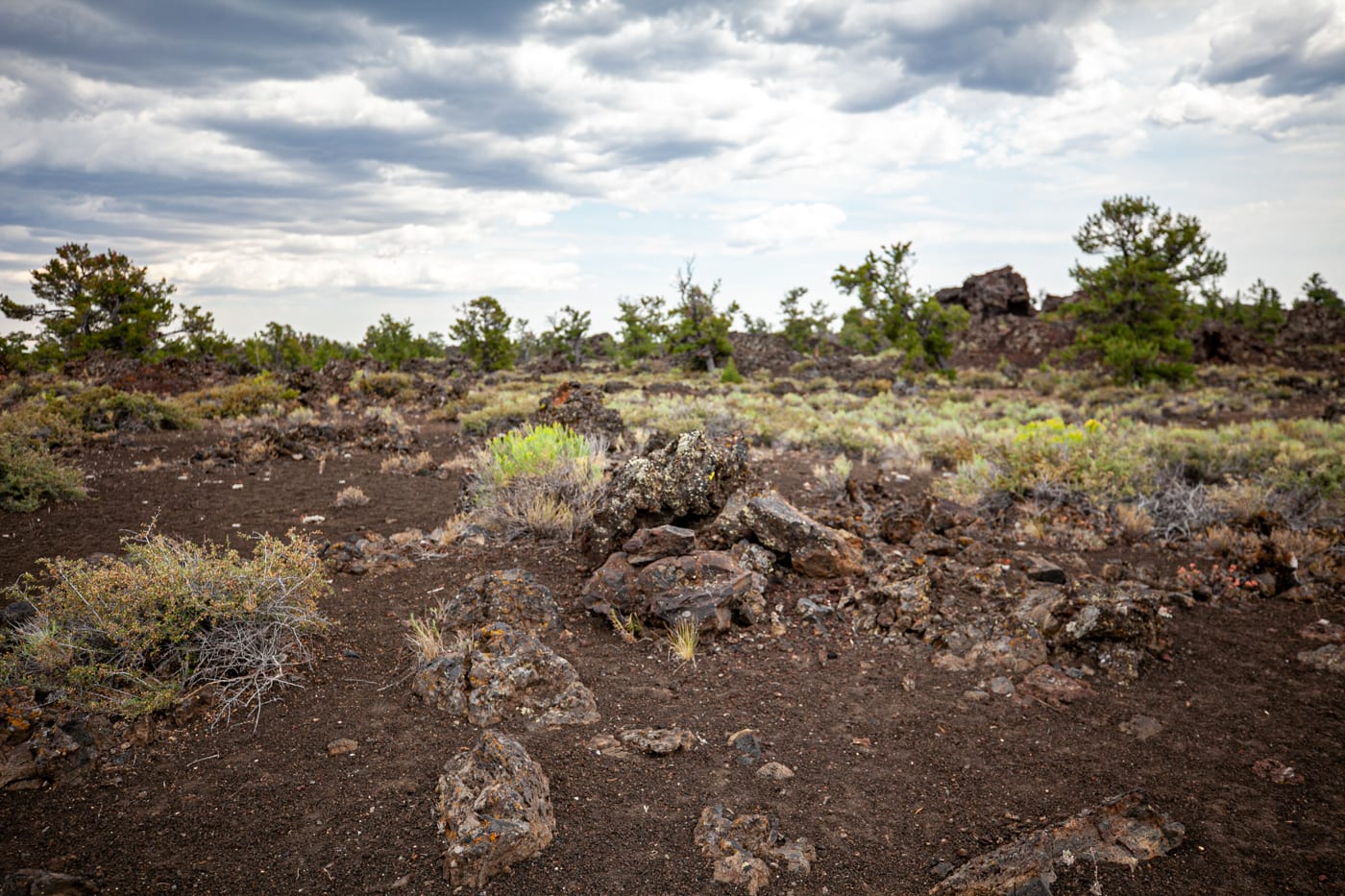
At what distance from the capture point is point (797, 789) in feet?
11.7

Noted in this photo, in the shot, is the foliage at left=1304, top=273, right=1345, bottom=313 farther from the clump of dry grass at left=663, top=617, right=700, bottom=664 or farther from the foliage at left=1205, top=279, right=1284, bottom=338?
the clump of dry grass at left=663, top=617, right=700, bottom=664

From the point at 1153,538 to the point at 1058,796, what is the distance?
16.3ft

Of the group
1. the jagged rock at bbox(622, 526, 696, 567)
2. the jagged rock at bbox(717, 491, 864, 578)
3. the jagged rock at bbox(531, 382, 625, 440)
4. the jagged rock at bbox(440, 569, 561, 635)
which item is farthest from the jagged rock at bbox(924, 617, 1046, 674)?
the jagged rock at bbox(531, 382, 625, 440)

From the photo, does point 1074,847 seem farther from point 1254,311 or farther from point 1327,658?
point 1254,311

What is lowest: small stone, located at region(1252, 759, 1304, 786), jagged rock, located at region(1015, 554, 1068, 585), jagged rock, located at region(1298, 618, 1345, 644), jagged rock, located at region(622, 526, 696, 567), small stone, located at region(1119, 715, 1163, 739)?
small stone, located at region(1119, 715, 1163, 739)

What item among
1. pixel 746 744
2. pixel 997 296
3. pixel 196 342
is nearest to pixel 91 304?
pixel 196 342

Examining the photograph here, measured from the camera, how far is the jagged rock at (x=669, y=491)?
20.6 ft

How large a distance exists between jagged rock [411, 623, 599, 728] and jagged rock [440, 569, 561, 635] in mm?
534

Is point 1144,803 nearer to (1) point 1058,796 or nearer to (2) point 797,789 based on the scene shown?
(1) point 1058,796

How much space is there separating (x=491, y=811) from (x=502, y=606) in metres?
2.12

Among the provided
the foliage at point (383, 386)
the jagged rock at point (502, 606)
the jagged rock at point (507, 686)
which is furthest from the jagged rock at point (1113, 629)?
the foliage at point (383, 386)

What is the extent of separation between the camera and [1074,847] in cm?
305

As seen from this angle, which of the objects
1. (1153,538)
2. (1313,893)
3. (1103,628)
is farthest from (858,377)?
(1313,893)

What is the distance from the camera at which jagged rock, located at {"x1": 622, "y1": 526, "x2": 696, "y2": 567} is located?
574 cm
